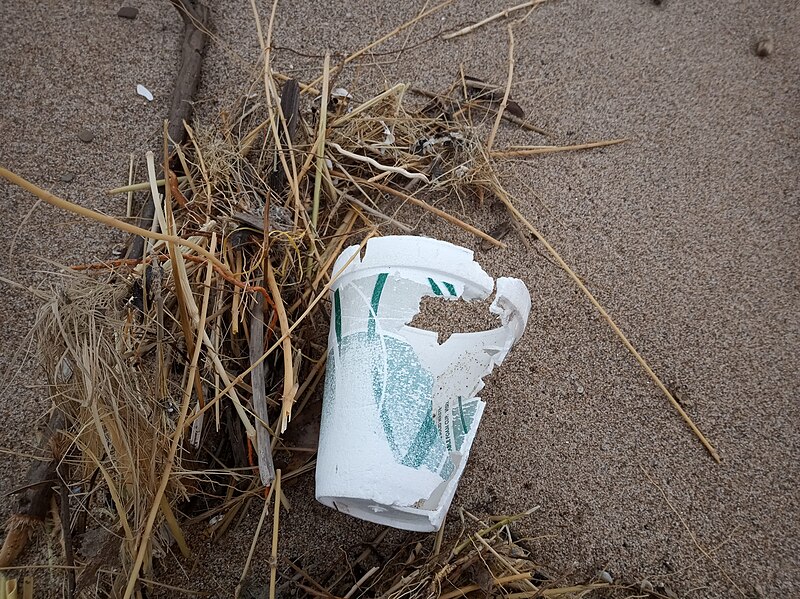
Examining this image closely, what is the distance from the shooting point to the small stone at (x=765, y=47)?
1.37 metres

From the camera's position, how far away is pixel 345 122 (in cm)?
124

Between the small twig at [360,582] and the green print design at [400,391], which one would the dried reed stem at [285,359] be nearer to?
the green print design at [400,391]

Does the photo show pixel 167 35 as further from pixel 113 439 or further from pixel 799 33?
pixel 799 33

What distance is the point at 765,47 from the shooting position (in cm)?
137

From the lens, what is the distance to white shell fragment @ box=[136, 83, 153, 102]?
1283mm

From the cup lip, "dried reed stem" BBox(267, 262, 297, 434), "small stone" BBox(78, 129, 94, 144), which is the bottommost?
"dried reed stem" BBox(267, 262, 297, 434)

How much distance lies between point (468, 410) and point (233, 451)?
0.40 m

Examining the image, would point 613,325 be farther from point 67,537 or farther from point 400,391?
point 67,537

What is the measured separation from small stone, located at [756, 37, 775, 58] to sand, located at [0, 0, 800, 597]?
0.03 meters

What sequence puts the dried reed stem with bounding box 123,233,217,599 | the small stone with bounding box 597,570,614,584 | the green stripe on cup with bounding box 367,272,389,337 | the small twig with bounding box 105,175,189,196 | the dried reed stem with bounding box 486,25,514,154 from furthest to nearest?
the dried reed stem with bounding box 486,25,514,154 → the small twig with bounding box 105,175,189,196 → the small stone with bounding box 597,570,614,584 → the green stripe on cup with bounding box 367,272,389,337 → the dried reed stem with bounding box 123,233,217,599

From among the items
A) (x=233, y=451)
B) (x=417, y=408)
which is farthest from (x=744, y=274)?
(x=233, y=451)

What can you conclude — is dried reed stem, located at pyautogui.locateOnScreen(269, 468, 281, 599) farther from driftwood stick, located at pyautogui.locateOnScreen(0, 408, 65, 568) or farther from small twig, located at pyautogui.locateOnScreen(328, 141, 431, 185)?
small twig, located at pyautogui.locateOnScreen(328, 141, 431, 185)

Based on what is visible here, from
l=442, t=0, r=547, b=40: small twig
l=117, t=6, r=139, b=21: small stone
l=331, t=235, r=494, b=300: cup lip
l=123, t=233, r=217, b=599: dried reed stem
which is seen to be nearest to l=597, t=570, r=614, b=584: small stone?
l=331, t=235, r=494, b=300: cup lip

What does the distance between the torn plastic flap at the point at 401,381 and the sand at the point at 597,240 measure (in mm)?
170
